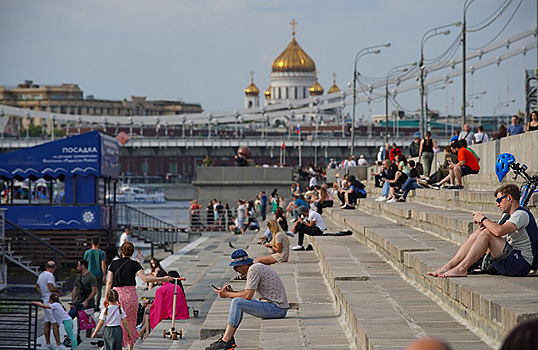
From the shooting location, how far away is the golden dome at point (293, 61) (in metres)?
177

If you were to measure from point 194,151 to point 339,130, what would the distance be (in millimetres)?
40681

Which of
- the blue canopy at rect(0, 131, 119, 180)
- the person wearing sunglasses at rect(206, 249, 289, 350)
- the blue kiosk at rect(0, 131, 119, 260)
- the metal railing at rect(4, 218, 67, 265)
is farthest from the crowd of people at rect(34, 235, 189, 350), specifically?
the blue canopy at rect(0, 131, 119, 180)

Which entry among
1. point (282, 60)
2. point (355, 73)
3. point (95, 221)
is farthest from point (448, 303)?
point (282, 60)

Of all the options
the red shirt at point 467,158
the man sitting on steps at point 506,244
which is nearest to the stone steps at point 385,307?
the man sitting on steps at point 506,244

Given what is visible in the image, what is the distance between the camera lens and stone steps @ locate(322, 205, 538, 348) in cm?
510

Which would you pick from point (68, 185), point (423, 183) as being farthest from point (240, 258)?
point (68, 185)

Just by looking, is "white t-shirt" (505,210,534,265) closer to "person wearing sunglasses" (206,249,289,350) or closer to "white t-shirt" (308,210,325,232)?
"person wearing sunglasses" (206,249,289,350)

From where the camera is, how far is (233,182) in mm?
39281

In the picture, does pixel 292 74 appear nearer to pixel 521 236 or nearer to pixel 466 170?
pixel 466 170

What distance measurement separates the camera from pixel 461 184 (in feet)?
47.9

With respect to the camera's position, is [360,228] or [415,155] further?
[415,155]

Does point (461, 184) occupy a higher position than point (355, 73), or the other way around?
point (355, 73)

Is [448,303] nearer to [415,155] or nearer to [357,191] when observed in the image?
[357,191]

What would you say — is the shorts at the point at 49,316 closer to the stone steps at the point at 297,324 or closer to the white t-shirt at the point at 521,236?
the stone steps at the point at 297,324
